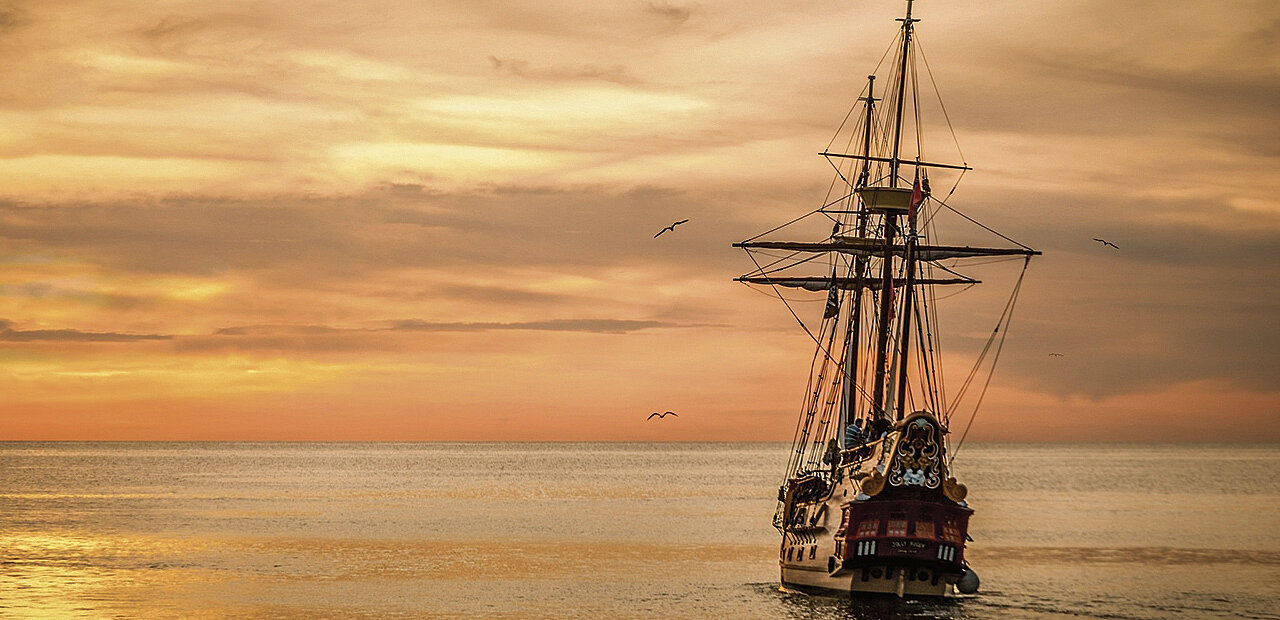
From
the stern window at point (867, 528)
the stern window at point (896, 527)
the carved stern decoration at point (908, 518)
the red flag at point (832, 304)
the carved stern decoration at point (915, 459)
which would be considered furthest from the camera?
the red flag at point (832, 304)

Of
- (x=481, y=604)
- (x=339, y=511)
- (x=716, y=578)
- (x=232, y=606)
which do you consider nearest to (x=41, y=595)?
(x=232, y=606)

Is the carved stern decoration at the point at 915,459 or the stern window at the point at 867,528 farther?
the stern window at the point at 867,528

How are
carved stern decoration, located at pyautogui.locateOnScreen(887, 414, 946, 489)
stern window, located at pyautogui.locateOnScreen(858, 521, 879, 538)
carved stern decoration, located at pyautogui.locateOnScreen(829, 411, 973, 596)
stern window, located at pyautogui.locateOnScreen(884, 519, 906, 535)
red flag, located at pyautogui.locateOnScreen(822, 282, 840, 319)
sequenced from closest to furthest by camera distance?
carved stern decoration, located at pyautogui.locateOnScreen(887, 414, 946, 489) < carved stern decoration, located at pyautogui.locateOnScreen(829, 411, 973, 596) < stern window, located at pyautogui.locateOnScreen(884, 519, 906, 535) < stern window, located at pyautogui.locateOnScreen(858, 521, 879, 538) < red flag, located at pyautogui.locateOnScreen(822, 282, 840, 319)

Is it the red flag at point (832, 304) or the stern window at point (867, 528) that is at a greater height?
the red flag at point (832, 304)

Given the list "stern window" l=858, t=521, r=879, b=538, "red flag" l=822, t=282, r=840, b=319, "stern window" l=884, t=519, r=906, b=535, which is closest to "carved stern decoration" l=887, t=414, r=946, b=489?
"stern window" l=884, t=519, r=906, b=535

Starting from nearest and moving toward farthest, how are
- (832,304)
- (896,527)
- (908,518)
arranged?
(908,518), (896,527), (832,304)

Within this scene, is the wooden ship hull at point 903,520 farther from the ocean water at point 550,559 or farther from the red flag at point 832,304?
the red flag at point 832,304

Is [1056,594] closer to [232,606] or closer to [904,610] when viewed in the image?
[904,610]

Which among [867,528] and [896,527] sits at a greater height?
[896,527]

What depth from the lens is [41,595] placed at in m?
66.0

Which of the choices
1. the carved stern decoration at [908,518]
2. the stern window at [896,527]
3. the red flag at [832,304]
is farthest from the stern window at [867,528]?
the red flag at [832,304]

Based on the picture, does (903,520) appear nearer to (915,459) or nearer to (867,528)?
(867,528)

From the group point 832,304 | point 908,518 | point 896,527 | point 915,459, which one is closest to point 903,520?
point 908,518

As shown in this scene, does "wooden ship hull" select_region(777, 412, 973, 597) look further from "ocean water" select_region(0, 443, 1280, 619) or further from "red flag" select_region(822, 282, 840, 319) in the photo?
"red flag" select_region(822, 282, 840, 319)
